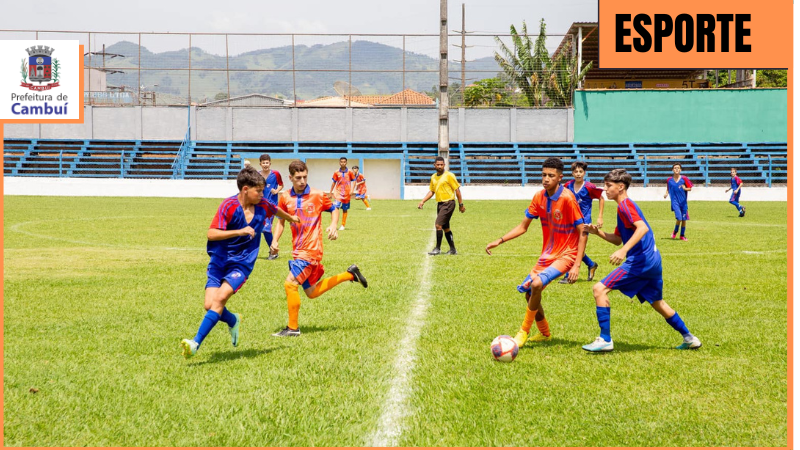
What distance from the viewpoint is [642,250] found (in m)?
6.82

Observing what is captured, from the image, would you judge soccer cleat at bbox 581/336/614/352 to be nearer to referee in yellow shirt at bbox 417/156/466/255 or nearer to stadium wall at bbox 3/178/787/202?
referee in yellow shirt at bbox 417/156/466/255

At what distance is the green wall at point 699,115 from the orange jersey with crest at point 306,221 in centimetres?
3930

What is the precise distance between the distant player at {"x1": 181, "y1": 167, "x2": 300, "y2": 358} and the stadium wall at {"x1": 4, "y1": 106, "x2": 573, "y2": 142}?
39044mm

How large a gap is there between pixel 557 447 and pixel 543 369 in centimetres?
175

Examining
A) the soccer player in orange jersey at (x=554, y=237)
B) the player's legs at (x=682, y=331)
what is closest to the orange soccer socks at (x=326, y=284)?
the soccer player in orange jersey at (x=554, y=237)

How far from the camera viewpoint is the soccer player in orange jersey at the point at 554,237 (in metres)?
7.07

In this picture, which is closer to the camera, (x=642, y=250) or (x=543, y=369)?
(x=543, y=369)

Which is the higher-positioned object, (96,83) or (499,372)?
(96,83)

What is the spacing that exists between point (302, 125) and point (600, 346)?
4013 cm

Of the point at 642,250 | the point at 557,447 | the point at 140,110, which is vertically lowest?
the point at 557,447

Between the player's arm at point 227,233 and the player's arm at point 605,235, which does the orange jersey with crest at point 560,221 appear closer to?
the player's arm at point 605,235

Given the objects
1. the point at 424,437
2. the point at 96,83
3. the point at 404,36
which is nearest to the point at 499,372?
the point at 424,437

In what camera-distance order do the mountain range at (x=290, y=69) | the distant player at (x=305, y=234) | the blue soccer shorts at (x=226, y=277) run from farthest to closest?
the mountain range at (x=290, y=69), the distant player at (x=305, y=234), the blue soccer shorts at (x=226, y=277)

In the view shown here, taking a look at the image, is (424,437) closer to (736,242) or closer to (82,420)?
(82,420)
